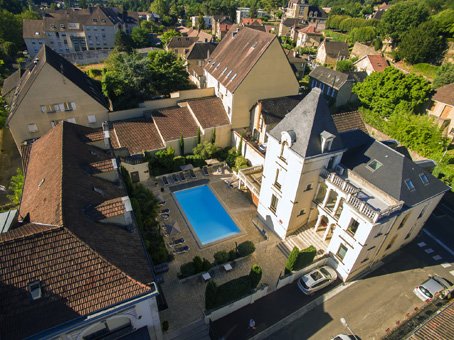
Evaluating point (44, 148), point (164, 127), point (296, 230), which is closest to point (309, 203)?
point (296, 230)

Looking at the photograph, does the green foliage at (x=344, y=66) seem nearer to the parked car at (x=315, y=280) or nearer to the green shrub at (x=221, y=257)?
the parked car at (x=315, y=280)

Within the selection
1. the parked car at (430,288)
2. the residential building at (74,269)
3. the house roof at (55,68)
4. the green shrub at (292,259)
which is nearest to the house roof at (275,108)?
the green shrub at (292,259)

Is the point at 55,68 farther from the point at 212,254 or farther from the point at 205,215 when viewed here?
the point at 212,254

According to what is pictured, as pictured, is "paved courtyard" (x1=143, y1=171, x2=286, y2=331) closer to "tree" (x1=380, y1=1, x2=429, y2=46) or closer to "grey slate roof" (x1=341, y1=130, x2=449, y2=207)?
"grey slate roof" (x1=341, y1=130, x2=449, y2=207)

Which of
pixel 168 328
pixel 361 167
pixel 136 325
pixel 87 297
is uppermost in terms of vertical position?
pixel 361 167

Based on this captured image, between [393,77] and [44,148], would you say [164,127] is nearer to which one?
[44,148]

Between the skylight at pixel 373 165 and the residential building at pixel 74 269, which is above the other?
the skylight at pixel 373 165

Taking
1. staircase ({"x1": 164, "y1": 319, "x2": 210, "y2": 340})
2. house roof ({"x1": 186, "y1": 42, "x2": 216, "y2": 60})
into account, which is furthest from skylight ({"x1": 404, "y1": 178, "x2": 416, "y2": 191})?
house roof ({"x1": 186, "y1": 42, "x2": 216, "y2": 60})
